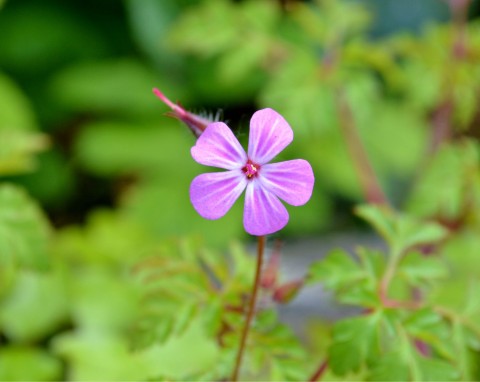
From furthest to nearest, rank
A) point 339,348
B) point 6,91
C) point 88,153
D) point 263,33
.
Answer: point 88,153 < point 6,91 < point 263,33 < point 339,348

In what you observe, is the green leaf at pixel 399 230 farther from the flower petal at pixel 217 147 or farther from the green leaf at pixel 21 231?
the green leaf at pixel 21 231

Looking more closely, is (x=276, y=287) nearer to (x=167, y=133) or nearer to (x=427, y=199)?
(x=427, y=199)

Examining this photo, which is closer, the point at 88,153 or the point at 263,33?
the point at 263,33

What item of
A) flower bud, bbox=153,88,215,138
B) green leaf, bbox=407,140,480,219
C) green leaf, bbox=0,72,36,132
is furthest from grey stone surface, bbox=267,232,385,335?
flower bud, bbox=153,88,215,138

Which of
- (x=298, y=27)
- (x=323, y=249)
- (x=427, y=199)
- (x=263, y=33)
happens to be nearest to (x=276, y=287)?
(x=427, y=199)

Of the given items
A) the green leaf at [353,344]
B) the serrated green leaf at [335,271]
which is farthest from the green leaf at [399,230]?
the green leaf at [353,344]
